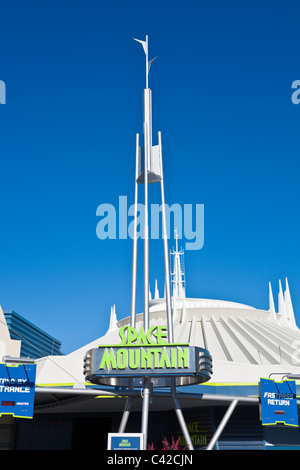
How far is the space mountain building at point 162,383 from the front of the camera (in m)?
25.0

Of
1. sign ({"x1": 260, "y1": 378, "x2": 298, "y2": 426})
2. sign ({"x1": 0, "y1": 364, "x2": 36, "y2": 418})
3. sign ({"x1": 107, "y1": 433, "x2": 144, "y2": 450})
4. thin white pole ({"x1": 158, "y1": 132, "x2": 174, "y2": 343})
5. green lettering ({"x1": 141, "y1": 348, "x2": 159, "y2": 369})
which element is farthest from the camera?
thin white pole ({"x1": 158, "y1": 132, "x2": 174, "y2": 343})

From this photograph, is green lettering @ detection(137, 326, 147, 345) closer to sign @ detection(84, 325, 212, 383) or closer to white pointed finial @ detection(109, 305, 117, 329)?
sign @ detection(84, 325, 212, 383)

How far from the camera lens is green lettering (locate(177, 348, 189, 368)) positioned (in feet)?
80.5

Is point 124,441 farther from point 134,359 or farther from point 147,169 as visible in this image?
point 147,169

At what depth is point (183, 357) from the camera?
24.6 m

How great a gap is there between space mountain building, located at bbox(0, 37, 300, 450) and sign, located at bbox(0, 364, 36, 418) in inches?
50.9

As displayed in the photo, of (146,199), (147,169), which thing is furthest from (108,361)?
(147,169)

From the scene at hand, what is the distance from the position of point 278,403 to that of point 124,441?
8981 mm

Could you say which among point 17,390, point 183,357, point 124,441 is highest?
point 183,357

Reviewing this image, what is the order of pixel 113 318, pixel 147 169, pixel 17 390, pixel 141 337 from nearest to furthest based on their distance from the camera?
pixel 141 337
pixel 17 390
pixel 147 169
pixel 113 318

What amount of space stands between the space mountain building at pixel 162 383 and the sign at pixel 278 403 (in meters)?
0.10

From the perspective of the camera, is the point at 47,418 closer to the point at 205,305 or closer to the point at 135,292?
the point at 135,292

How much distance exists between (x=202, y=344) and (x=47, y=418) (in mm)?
11935

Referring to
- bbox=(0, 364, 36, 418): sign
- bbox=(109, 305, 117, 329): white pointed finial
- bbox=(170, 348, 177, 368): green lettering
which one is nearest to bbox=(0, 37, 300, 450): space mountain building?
bbox=(170, 348, 177, 368): green lettering
